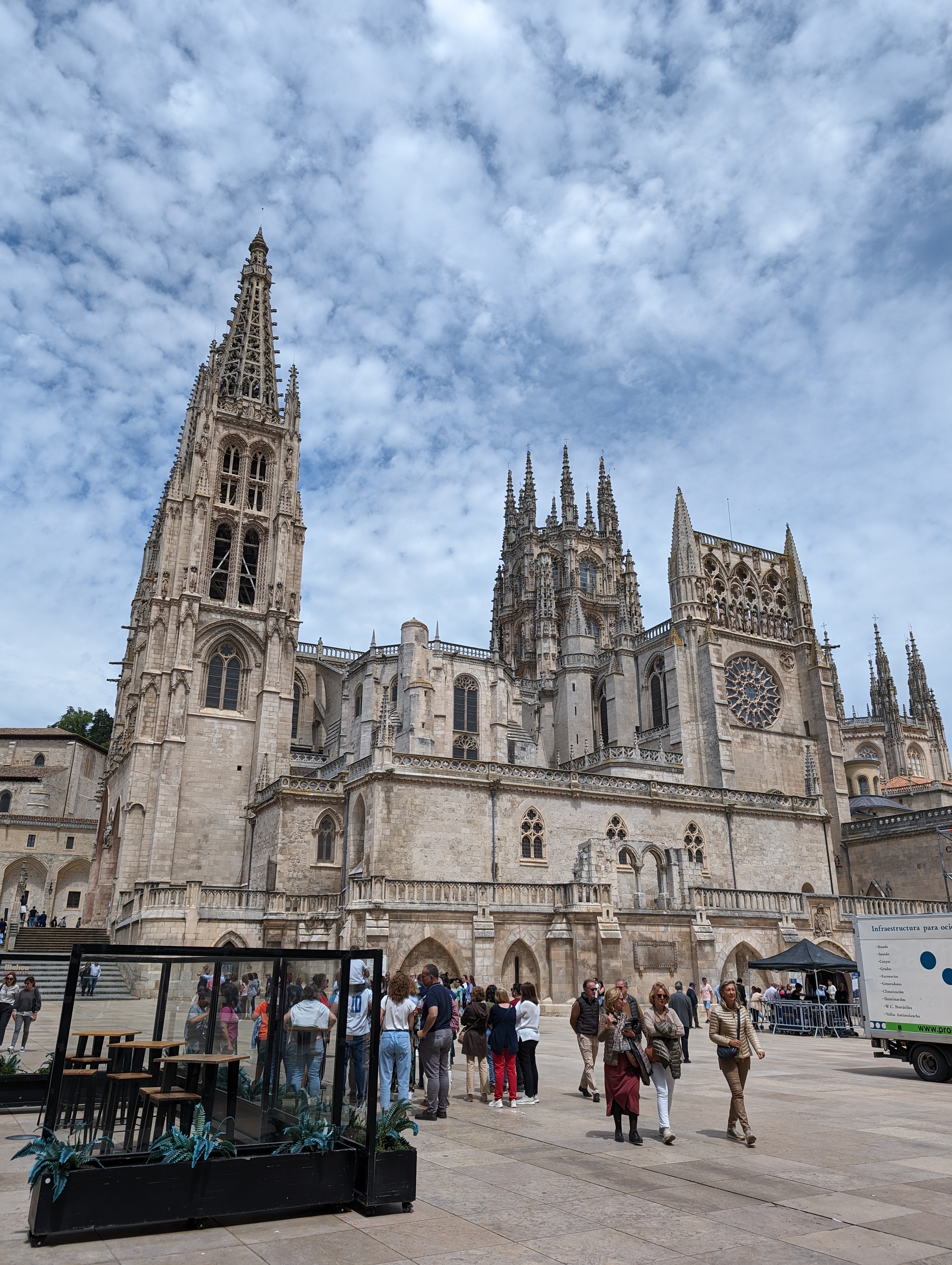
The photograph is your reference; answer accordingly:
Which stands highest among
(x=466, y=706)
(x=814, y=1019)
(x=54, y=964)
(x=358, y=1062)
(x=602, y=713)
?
(x=602, y=713)

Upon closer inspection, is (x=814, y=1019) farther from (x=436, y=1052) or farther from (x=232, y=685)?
(x=232, y=685)

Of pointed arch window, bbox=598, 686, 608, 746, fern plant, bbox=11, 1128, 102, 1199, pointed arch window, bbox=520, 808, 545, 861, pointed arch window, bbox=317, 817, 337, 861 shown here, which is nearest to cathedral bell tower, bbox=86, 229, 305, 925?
pointed arch window, bbox=317, 817, 337, 861

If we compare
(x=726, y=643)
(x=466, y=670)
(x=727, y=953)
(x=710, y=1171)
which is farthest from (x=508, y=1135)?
(x=726, y=643)

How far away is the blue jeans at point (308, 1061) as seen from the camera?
6953mm

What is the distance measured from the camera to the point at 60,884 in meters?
53.0

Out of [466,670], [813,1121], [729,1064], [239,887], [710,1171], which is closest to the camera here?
[710,1171]

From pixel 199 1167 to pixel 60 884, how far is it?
5335 cm

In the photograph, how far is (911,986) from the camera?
15320mm

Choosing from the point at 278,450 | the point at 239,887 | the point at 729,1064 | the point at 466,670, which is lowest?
the point at 729,1064

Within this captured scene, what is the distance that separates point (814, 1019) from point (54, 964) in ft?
64.1

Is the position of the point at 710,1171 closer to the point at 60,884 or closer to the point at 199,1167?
the point at 199,1167

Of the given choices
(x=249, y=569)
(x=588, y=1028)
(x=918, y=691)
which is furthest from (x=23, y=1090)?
(x=918, y=691)

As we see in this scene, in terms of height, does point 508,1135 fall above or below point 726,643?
below

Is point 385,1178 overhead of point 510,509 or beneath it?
beneath
